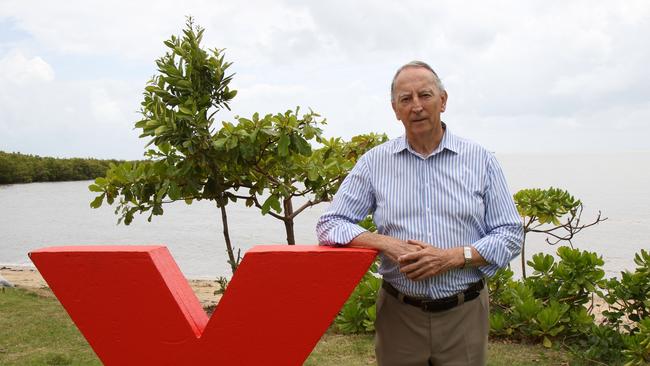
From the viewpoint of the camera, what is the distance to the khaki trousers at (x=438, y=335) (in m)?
2.70

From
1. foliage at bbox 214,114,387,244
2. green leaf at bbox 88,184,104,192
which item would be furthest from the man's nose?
green leaf at bbox 88,184,104,192

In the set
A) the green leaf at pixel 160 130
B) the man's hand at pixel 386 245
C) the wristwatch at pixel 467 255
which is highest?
the green leaf at pixel 160 130

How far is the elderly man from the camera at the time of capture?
266 centimetres

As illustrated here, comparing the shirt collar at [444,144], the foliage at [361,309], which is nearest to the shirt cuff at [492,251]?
the shirt collar at [444,144]

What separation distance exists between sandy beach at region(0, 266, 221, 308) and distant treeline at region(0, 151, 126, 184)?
10.5 m

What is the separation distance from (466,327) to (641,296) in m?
2.91

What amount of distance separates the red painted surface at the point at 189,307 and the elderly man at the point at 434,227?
198 mm

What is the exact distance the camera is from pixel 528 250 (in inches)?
410

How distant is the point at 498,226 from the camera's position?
2.71 meters

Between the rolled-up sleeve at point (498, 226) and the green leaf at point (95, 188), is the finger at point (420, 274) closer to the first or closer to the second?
the rolled-up sleeve at point (498, 226)

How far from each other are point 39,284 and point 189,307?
7.53m

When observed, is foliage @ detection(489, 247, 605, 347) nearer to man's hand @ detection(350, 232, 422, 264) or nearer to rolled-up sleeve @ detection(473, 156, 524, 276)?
rolled-up sleeve @ detection(473, 156, 524, 276)

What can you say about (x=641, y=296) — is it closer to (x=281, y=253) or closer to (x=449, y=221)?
(x=449, y=221)

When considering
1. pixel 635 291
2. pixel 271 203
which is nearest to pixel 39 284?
pixel 271 203
